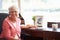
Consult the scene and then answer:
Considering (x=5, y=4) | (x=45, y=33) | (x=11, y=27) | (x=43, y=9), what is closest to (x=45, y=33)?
(x=45, y=33)

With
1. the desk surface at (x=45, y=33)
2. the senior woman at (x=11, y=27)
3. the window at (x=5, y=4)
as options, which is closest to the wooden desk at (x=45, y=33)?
the desk surface at (x=45, y=33)

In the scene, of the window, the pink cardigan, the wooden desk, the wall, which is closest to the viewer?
the pink cardigan

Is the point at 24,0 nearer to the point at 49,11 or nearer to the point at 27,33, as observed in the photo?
the point at 49,11

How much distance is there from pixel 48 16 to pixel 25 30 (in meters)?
0.74

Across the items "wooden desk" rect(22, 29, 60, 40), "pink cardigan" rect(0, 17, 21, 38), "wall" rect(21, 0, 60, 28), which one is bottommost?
"wooden desk" rect(22, 29, 60, 40)

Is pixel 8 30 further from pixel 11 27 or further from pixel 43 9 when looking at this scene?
pixel 43 9

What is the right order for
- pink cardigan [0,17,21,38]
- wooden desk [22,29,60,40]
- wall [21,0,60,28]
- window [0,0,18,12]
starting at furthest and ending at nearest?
window [0,0,18,12], wall [21,0,60,28], wooden desk [22,29,60,40], pink cardigan [0,17,21,38]

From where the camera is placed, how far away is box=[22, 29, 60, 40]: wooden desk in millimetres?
2762

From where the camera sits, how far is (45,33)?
287 centimetres

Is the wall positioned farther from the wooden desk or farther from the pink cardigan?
the pink cardigan

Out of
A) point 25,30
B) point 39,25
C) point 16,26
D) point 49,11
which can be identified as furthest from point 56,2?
point 16,26

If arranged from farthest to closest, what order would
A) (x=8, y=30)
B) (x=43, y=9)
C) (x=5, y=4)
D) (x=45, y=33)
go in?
(x=5, y=4), (x=43, y=9), (x=45, y=33), (x=8, y=30)

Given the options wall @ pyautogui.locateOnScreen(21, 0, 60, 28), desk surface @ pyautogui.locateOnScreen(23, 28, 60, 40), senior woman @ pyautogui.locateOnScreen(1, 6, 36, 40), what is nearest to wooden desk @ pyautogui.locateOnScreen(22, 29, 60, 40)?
desk surface @ pyautogui.locateOnScreen(23, 28, 60, 40)

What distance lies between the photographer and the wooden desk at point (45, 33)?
2.76m
